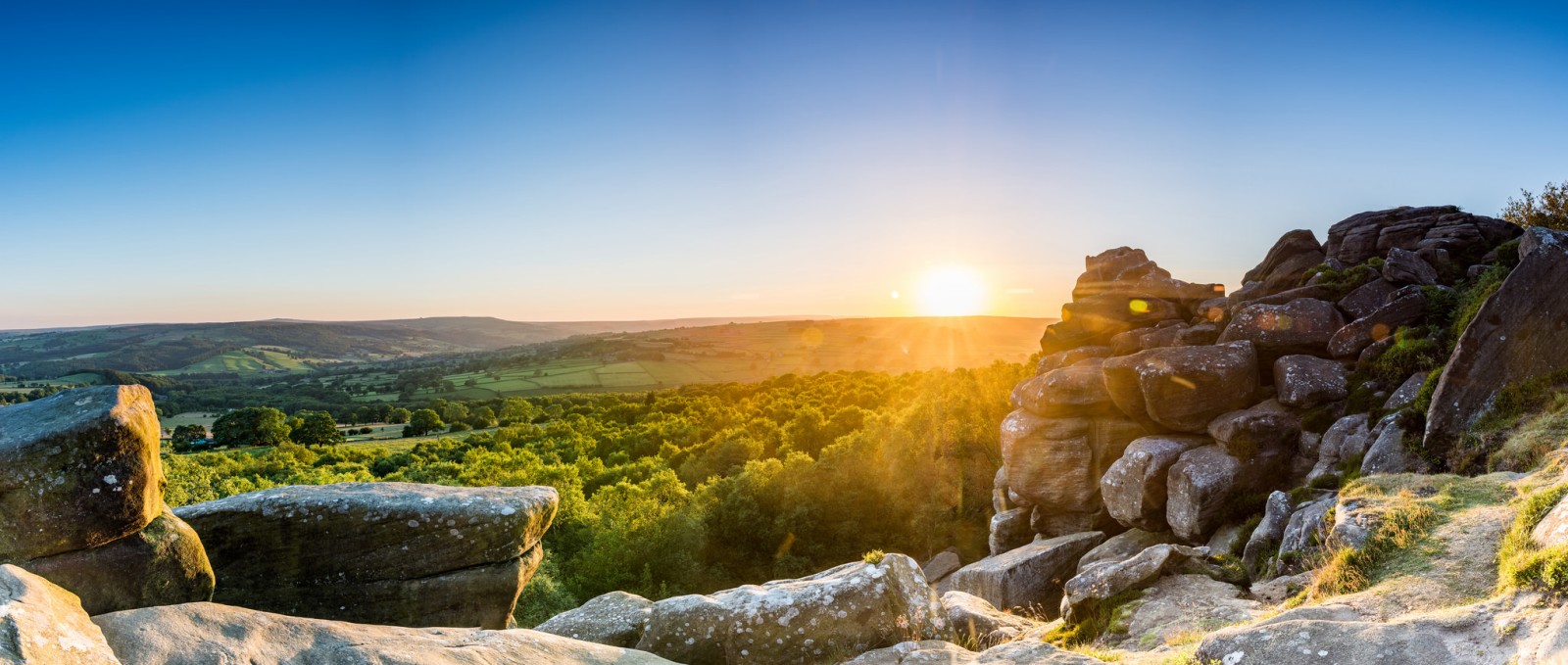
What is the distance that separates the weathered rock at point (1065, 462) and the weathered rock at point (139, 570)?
23473 millimetres

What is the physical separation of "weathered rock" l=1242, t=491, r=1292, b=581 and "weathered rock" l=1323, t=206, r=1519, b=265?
54.1 ft

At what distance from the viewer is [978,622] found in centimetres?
1345

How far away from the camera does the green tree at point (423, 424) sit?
9306 centimetres

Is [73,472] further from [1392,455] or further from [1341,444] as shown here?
[1341,444]

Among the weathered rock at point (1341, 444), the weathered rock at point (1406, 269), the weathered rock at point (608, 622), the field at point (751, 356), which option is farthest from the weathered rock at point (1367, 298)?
the field at point (751, 356)

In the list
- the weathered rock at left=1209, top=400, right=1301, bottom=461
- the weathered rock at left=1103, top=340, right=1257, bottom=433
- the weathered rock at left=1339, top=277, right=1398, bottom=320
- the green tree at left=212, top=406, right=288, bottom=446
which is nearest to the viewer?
the weathered rock at left=1209, top=400, right=1301, bottom=461

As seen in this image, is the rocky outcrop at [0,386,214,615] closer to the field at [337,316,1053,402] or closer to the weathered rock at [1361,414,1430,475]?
the weathered rock at [1361,414,1430,475]

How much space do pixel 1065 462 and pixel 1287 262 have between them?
16.3m

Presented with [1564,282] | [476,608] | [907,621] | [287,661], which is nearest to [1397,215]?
[1564,282]

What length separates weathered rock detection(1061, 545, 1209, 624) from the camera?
565 inches

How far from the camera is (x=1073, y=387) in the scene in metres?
24.9

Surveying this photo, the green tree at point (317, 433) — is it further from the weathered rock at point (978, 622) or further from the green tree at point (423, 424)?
the weathered rock at point (978, 622)

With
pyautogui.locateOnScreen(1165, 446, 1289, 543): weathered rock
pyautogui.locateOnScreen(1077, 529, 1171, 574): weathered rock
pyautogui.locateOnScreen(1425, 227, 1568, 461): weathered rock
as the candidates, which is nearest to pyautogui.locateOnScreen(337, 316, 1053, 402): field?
pyautogui.locateOnScreen(1077, 529, 1171, 574): weathered rock

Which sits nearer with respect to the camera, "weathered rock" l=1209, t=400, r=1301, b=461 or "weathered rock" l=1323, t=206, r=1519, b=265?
"weathered rock" l=1209, t=400, r=1301, b=461
